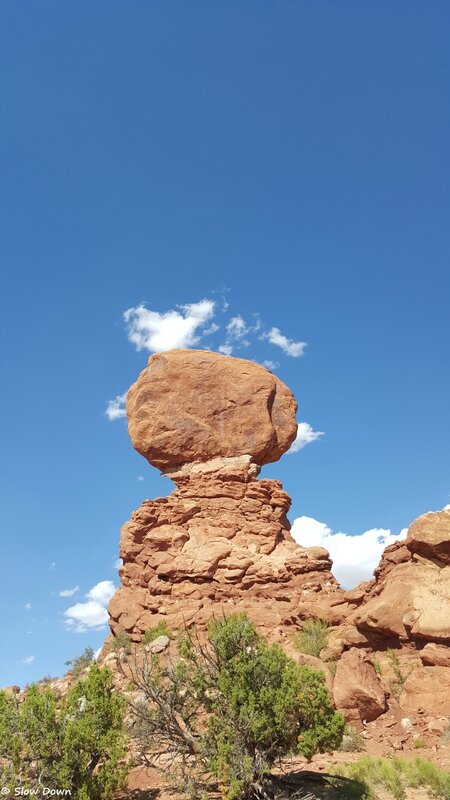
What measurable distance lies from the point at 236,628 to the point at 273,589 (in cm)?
796

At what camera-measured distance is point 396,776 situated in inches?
436

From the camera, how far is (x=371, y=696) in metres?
14.1

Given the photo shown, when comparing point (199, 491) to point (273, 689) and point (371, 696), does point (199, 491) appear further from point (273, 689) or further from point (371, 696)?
point (273, 689)

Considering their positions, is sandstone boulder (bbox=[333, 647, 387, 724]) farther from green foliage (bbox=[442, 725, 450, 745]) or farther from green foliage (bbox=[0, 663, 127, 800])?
green foliage (bbox=[0, 663, 127, 800])

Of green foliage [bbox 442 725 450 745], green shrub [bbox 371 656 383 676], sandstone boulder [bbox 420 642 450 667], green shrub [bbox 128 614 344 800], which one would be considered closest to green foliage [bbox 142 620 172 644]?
green shrub [bbox 371 656 383 676]

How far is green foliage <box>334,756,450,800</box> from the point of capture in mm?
10578

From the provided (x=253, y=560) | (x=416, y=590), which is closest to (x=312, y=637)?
(x=253, y=560)

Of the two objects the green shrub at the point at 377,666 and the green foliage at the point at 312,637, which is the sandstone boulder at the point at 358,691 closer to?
the green shrub at the point at 377,666

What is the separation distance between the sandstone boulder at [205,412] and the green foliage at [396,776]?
1185cm

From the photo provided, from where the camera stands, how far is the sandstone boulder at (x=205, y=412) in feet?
73.4

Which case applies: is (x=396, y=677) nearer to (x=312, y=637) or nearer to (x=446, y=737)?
(x=446, y=737)

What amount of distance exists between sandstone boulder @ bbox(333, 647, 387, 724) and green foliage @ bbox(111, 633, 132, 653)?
22.9 feet

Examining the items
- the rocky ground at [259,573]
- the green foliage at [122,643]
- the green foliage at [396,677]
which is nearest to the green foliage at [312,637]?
the rocky ground at [259,573]

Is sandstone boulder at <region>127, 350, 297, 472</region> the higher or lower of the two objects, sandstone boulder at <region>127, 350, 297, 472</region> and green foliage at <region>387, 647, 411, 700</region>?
the higher
